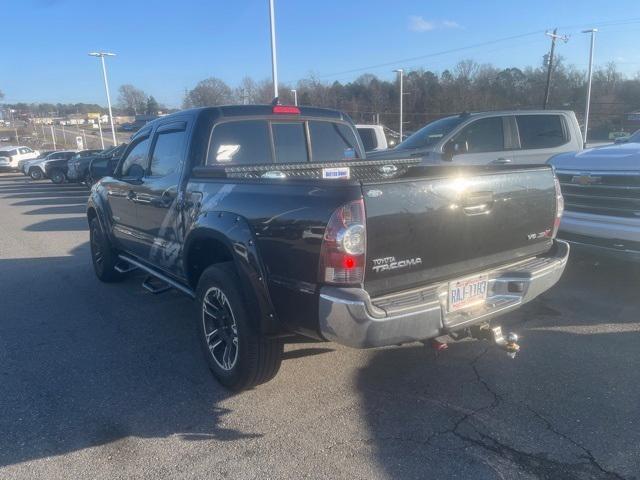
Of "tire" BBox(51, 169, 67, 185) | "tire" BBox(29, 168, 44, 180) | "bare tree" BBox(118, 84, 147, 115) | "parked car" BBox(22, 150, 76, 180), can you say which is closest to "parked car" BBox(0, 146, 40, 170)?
"parked car" BBox(22, 150, 76, 180)

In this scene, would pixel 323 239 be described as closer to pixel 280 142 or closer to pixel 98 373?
pixel 280 142

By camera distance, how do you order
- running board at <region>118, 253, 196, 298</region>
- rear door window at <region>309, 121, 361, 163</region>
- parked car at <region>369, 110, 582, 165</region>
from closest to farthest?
running board at <region>118, 253, 196, 298</region> < rear door window at <region>309, 121, 361, 163</region> < parked car at <region>369, 110, 582, 165</region>

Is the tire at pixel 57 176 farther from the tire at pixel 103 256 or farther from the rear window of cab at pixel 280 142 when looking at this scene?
the rear window of cab at pixel 280 142

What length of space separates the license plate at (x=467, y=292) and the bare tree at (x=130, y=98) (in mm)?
65088

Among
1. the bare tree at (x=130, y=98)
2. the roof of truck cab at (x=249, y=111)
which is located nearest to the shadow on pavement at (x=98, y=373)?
the roof of truck cab at (x=249, y=111)

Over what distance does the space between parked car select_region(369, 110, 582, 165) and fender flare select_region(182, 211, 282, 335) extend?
18.2 ft

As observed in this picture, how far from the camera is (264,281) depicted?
3174 mm

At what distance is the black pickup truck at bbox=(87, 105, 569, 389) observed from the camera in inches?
110

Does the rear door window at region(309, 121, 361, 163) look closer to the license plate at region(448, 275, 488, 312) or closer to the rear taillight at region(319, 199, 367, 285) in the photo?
the license plate at region(448, 275, 488, 312)

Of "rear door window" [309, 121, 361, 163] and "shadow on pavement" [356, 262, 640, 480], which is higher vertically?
"rear door window" [309, 121, 361, 163]

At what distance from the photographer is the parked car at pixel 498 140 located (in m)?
8.52

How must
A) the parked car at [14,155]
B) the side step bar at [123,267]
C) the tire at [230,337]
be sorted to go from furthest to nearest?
the parked car at [14,155], the side step bar at [123,267], the tire at [230,337]

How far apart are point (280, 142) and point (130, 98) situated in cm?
6762

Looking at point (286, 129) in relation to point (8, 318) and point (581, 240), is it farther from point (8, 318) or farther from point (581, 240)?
point (8, 318)
